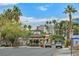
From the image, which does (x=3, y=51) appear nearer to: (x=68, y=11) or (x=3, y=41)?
(x=3, y=41)

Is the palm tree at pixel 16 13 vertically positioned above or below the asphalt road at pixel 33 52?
above

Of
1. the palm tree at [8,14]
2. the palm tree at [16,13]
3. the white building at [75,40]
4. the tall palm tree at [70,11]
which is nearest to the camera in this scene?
the tall palm tree at [70,11]

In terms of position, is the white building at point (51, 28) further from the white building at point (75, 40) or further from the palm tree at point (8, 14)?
the palm tree at point (8, 14)

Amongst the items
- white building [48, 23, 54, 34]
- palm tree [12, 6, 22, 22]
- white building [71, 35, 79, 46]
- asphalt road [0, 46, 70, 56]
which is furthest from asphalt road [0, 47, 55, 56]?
palm tree [12, 6, 22, 22]

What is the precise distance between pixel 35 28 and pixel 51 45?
1430 millimetres

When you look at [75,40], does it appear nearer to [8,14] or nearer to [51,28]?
[51,28]

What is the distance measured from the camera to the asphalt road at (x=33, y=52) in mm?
40812

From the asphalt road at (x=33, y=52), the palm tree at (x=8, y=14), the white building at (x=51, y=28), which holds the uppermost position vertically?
the palm tree at (x=8, y=14)

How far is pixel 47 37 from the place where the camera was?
41.1m

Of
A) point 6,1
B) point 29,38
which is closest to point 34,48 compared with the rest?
point 29,38

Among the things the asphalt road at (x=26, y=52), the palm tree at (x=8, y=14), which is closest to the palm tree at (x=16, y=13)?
the palm tree at (x=8, y=14)

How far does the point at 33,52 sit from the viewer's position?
41344 mm

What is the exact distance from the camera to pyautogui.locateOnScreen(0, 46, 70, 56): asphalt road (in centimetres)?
4081

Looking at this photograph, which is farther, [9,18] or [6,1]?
[9,18]
